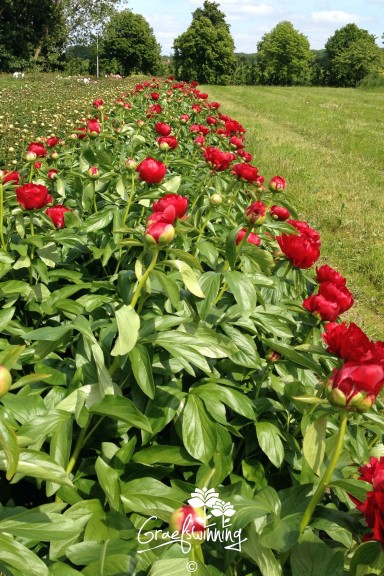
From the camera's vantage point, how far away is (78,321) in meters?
1.04

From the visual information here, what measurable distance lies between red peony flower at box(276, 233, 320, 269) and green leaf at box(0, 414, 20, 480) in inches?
40.1

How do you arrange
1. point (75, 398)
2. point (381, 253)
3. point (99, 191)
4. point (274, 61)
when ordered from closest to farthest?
point (75, 398), point (99, 191), point (381, 253), point (274, 61)

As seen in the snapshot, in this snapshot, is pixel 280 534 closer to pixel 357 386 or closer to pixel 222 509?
pixel 222 509

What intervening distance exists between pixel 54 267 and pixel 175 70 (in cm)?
3700

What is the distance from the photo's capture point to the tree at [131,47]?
108 ft

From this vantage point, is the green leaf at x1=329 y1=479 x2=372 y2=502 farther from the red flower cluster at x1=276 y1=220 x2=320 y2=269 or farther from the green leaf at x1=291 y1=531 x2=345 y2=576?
the red flower cluster at x1=276 y1=220 x2=320 y2=269

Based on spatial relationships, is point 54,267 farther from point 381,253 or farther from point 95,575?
point 381,253

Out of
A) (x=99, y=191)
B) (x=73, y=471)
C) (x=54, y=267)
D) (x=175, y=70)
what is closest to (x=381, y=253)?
(x=99, y=191)

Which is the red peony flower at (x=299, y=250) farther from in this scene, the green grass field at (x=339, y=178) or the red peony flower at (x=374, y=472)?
the green grass field at (x=339, y=178)

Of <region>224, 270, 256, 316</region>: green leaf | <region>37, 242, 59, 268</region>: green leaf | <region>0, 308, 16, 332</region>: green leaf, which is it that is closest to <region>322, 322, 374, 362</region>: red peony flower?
<region>224, 270, 256, 316</region>: green leaf

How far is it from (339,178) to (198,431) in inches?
252

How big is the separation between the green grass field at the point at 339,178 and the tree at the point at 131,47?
22.0 metres

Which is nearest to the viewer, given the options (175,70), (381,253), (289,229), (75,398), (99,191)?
(75,398)
